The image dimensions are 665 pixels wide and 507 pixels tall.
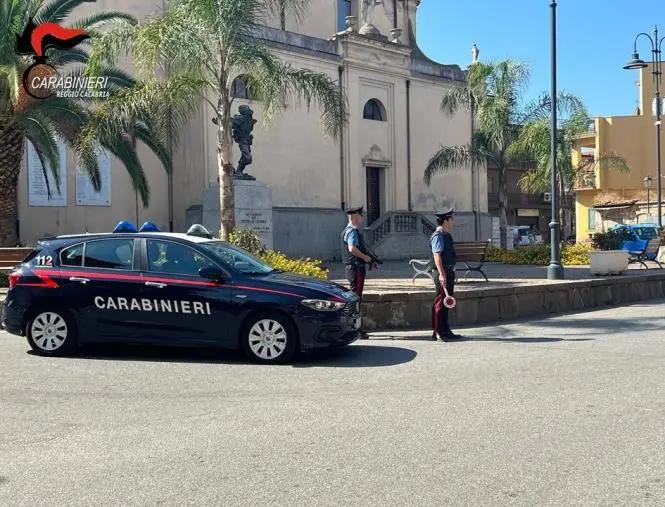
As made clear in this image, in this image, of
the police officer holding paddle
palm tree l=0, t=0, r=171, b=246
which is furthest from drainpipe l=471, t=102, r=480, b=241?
the police officer holding paddle

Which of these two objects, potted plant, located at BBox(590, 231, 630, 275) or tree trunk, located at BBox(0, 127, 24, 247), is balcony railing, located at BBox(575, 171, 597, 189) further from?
tree trunk, located at BBox(0, 127, 24, 247)

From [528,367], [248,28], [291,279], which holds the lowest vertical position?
[528,367]

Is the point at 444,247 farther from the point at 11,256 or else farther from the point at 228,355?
the point at 11,256

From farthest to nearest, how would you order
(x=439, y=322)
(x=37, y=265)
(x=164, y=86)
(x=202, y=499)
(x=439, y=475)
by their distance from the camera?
(x=164, y=86) → (x=439, y=322) → (x=37, y=265) → (x=439, y=475) → (x=202, y=499)

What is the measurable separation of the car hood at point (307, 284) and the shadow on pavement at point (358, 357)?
78 cm

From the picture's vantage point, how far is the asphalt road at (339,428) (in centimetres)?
465

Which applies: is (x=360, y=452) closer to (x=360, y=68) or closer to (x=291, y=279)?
(x=291, y=279)

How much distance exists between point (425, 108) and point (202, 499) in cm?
3184

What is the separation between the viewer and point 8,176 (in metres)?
17.8

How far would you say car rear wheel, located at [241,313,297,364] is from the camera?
8.84 metres

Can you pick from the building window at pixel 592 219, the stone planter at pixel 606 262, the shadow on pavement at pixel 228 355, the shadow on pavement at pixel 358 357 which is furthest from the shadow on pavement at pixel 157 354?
the building window at pixel 592 219

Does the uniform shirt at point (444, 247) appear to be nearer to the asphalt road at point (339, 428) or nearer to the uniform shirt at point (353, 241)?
the uniform shirt at point (353, 241)

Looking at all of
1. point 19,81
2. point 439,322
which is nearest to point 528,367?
point 439,322

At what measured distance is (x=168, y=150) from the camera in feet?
65.3
